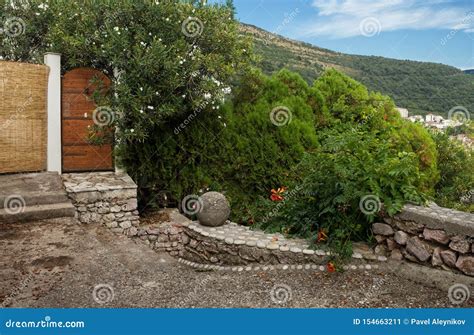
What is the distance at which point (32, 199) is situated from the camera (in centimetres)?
812

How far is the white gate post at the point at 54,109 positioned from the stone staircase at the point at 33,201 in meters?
0.72

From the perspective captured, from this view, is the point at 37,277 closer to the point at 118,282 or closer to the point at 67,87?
the point at 118,282

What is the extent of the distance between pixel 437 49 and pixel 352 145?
11.3ft

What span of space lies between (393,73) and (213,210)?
18.3 metres

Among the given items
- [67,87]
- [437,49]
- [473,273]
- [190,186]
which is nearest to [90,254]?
[190,186]

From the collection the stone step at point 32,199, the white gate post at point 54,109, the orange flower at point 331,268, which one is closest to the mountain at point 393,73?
the white gate post at point 54,109

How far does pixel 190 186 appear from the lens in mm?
8984

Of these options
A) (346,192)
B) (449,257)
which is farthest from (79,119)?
(449,257)

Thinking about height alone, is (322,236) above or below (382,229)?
below

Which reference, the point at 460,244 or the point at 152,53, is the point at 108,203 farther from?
the point at 460,244

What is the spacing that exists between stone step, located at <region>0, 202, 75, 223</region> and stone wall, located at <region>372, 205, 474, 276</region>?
16.8 feet

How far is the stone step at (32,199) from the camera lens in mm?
7966

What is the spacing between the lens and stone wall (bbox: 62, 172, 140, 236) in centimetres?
821

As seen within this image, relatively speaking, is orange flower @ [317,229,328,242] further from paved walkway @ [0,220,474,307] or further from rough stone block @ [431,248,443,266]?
rough stone block @ [431,248,443,266]
